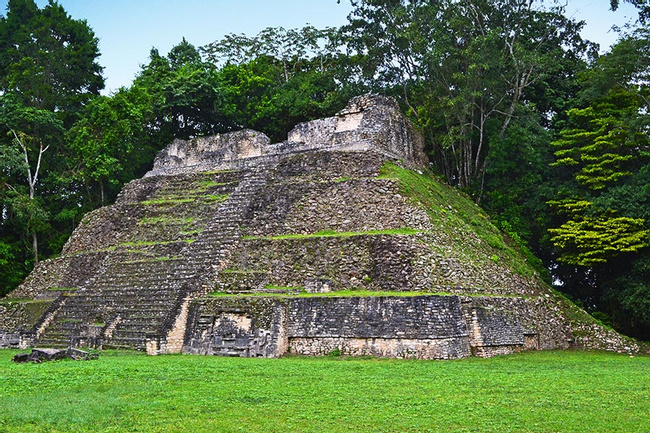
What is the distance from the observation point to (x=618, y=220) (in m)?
19.5

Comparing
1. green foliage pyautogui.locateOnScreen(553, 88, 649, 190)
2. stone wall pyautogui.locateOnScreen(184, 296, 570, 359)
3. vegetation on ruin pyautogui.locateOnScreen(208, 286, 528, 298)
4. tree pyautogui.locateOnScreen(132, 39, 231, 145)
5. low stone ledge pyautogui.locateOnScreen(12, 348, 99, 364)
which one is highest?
tree pyautogui.locateOnScreen(132, 39, 231, 145)

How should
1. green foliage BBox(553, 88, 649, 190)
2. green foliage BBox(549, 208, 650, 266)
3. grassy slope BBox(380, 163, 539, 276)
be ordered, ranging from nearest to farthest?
grassy slope BBox(380, 163, 539, 276), green foliage BBox(549, 208, 650, 266), green foliage BBox(553, 88, 649, 190)

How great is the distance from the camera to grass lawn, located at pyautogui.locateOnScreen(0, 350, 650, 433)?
698cm

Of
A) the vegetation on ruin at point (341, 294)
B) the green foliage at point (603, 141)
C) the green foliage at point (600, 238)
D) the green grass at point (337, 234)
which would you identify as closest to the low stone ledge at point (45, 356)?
the vegetation on ruin at point (341, 294)

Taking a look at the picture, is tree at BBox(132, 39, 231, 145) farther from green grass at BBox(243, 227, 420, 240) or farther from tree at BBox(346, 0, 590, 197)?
green grass at BBox(243, 227, 420, 240)

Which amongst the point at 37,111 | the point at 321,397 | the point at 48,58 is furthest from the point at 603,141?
the point at 48,58

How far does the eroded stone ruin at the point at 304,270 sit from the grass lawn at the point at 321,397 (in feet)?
5.70

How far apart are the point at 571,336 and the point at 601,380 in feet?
24.8

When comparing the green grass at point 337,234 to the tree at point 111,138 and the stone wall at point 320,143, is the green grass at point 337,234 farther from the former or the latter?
the tree at point 111,138

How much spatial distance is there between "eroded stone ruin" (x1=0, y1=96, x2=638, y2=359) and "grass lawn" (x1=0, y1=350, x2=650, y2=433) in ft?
5.70

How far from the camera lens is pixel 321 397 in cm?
859

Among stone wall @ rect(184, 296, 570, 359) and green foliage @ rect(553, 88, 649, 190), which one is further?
green foliage @ rect(553, 88, 649, 190)

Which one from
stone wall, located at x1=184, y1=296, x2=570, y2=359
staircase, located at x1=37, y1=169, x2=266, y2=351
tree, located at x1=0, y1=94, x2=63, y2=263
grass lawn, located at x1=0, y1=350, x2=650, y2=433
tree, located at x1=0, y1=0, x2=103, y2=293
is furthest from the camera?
tree, located at x1=0, y1=0, x2=103, y2=293

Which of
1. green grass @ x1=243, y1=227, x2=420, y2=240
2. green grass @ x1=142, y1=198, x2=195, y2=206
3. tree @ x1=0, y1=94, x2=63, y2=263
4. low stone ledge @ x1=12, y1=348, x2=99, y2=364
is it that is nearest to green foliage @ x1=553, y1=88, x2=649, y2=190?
green grass @ x1=243, y1=227, x2=420, y2=240
